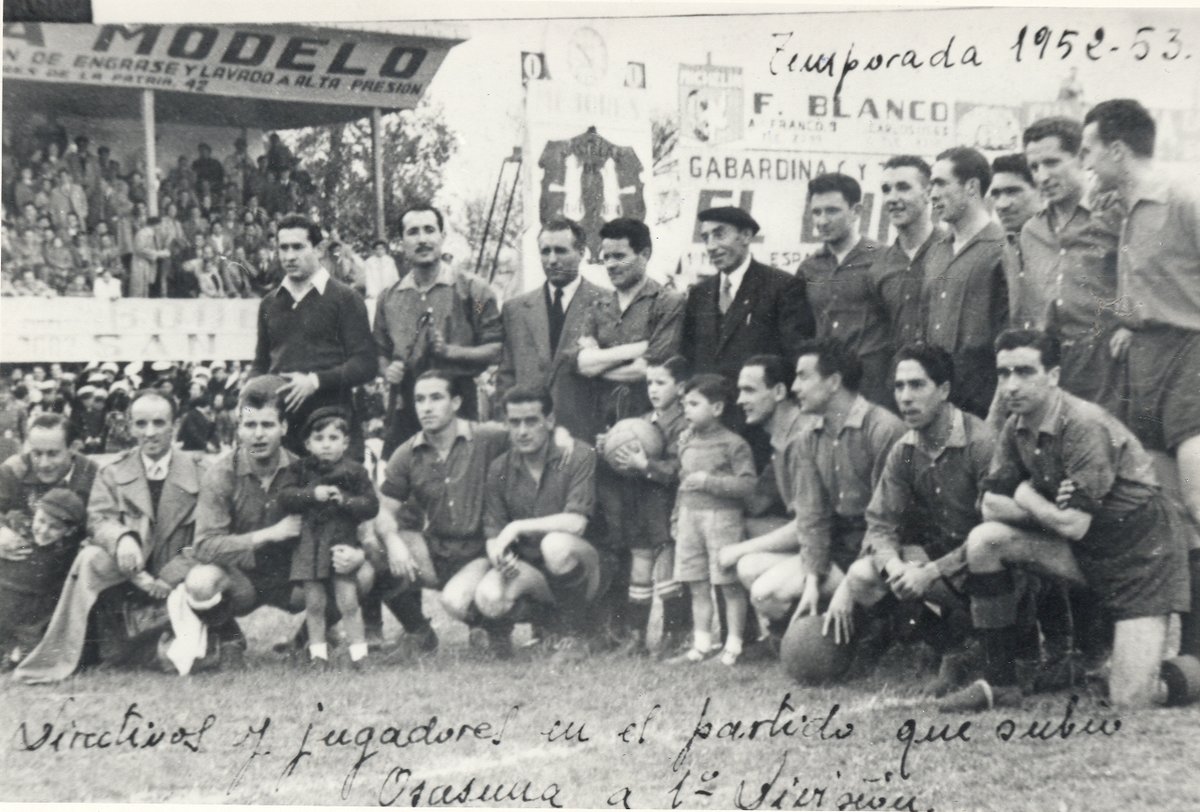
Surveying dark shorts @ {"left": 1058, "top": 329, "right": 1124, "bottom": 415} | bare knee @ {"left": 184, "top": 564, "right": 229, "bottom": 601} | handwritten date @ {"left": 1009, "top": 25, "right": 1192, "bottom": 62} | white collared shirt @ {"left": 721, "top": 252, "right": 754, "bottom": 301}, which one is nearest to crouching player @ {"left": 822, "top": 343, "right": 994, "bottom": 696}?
dark shorts @ {"left": 1058, "top": 329, "right": 1124, "bottom": 415}

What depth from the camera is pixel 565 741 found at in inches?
183

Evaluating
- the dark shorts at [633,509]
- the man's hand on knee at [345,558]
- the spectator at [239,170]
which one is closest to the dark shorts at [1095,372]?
the dark shorts at [633,509]

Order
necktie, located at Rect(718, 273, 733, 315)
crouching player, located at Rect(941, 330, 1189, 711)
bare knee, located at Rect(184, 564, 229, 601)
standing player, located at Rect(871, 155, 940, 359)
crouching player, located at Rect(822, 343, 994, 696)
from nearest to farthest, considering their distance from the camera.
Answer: crouching player, located at Rect(941, 330, 1189, 711) < crouching player, located at Rect(822, 343, 994, 696) < standing player, located at Rect(871, 155, 940, 359) < necktie, located at Rect(718, 273, 733, 315) < bare knee, located at Rect(184, 564, 229, 601)

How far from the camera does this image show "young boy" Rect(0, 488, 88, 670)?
491 cm

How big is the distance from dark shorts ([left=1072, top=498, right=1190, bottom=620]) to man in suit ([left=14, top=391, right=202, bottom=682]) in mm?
3362

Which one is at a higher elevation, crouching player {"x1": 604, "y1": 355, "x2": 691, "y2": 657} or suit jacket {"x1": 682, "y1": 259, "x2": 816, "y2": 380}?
suit jacket {"x1": 682, "y1": 259, "x2": 816, "y2": 380}

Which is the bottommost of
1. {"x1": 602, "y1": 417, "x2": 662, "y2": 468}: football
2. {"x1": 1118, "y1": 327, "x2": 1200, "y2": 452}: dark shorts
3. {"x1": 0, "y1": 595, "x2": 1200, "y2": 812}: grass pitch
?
{"x1": 0, "y1": 595, "x2": 1200, "y2": 812}: grass pitch

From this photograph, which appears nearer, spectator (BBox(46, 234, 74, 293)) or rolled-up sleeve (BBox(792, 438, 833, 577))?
rolled-up sleeve (BBox(792, 438, 833, 577))

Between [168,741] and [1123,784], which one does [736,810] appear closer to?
[1123,784]

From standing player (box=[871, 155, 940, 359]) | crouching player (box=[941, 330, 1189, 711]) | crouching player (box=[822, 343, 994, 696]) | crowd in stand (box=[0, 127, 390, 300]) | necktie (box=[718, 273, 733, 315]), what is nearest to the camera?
crouching player (box=[941, 330, 1189, 711])

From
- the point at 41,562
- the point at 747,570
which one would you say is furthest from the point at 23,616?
the point at 747,570

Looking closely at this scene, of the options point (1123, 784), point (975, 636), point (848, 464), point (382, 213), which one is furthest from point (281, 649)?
point (1123, 784)

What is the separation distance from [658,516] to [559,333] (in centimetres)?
80

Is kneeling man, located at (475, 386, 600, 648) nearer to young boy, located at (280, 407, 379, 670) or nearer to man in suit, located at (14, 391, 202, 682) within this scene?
young boy, located at (280, 407, 379, 670)
